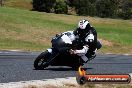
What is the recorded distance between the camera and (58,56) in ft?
47.6

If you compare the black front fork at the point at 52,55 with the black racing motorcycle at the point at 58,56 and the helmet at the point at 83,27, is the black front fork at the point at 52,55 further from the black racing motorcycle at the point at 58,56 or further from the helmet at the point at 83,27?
the helmet at the point at 83,27

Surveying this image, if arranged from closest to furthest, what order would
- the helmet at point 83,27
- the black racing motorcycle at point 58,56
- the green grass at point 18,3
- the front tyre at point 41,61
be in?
the helmet at point 83,27 → the black racing motorcycle at point 58,56 → the front tyre at point 41,61 → the green grass at point 18,3

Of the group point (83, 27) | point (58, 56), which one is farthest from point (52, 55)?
point (83, 27)

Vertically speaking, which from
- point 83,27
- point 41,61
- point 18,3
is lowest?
point 18,3

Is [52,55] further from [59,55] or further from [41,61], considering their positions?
[41,61]

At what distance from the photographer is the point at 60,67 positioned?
15891 mm

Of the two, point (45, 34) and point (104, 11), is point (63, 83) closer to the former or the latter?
point (45, 34)

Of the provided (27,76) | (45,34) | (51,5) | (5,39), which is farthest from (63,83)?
(51,5)

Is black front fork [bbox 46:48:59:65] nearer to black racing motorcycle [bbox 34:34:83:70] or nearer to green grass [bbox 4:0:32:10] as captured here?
black racing motorcycle [bbox 34:34:83:70]

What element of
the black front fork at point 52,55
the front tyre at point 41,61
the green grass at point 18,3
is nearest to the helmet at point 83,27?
the black front fork at point 52,55

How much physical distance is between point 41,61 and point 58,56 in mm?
570

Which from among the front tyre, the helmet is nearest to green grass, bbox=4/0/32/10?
the front tyre

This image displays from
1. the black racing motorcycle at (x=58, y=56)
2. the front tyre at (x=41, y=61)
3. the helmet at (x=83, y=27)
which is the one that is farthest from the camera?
the front tyre at (x=41, y=61)

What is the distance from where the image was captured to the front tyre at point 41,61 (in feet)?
47.3
